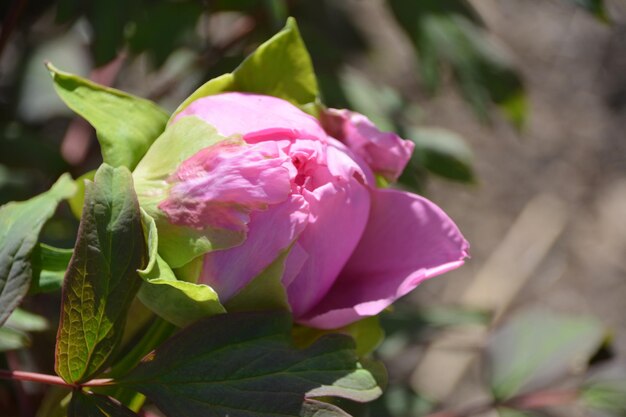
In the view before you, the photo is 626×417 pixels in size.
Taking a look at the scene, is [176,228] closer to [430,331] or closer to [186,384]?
[186,384]

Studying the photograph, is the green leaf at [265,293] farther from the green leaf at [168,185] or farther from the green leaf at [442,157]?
the green leaf at [442,157]

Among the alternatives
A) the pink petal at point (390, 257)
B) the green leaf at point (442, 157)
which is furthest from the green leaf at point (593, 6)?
the pink petal at point (390, 257)

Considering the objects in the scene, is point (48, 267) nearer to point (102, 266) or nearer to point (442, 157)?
point (102, 266)

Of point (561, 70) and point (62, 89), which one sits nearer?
point (62, 89)

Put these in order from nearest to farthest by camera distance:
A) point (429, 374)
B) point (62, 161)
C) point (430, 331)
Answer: point (62, 161) → point (430, 331) → point (429, 374)

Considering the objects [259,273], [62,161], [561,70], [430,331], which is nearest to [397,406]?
[430,331]

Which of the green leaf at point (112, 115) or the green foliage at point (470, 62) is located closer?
the green leaf at point (112, 115)

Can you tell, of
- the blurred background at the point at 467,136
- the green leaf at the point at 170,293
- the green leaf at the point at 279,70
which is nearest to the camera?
the green leaf at the point at 170,293
